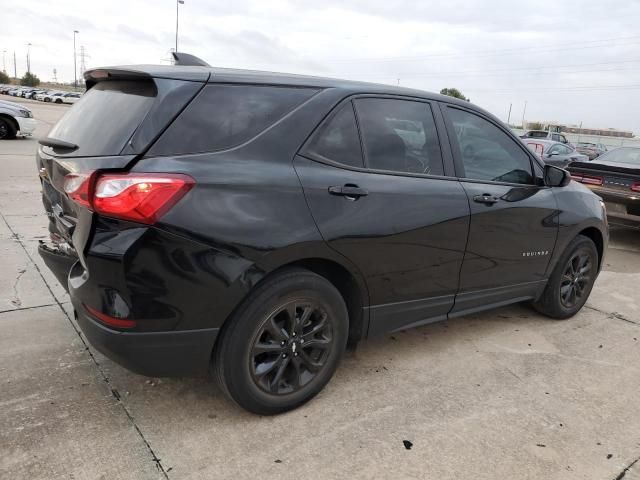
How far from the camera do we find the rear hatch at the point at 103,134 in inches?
89.6

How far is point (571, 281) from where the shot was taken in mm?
4348

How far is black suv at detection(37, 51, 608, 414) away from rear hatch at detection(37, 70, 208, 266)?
0.01 meters

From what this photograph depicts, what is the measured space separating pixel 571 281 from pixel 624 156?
544 centimetres

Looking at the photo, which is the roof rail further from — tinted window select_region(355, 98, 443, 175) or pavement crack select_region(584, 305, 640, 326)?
pavement crack select_region(584, 305, 640, 326)

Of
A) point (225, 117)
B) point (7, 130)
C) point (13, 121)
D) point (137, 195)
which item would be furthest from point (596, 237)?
point (7, 130)

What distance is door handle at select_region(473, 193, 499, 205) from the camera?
3.32 metres

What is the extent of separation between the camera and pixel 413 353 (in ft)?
11.7

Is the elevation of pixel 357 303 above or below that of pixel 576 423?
above

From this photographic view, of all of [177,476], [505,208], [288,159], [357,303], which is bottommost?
[177,476]

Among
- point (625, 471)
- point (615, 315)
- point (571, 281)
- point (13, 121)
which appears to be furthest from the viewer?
point (13, 121)

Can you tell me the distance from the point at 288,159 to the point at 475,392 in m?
1.80

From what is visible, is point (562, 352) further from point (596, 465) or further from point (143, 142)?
point (143, 142)

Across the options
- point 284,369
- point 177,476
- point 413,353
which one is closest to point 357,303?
point 284,369

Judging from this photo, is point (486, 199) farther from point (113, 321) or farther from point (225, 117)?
point (113, 321)
